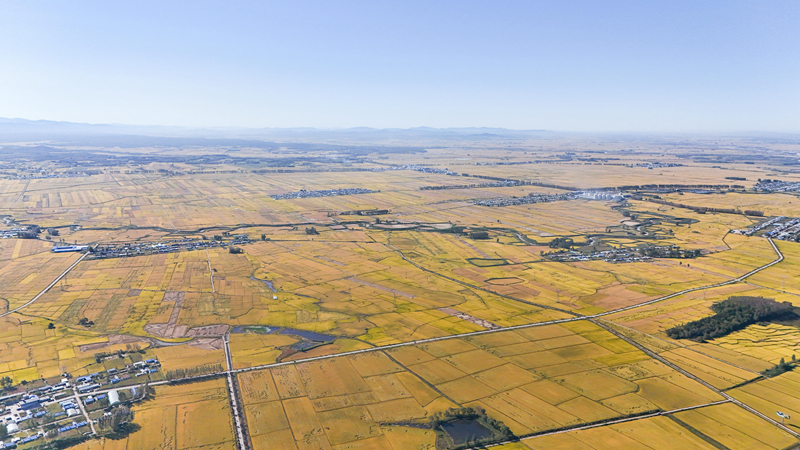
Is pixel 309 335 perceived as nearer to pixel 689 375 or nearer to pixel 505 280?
pixel 505 280

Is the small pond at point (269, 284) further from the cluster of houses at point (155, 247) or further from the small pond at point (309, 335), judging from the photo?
the cluster of houses at point (155, 247)

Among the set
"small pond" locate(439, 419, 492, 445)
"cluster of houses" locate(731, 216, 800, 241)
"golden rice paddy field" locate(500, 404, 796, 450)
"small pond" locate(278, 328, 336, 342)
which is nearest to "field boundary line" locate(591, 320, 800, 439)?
"golden rice paddy field" locate(500, 404, 796, 450)

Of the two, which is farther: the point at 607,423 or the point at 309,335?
the point at 309,335

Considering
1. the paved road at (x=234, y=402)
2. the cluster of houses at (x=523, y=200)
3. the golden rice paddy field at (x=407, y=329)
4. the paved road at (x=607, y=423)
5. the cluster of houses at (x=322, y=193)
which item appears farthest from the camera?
the cluster of houses at (x=322, y=193)

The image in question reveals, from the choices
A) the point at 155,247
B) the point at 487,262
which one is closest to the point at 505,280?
the point at 487,262

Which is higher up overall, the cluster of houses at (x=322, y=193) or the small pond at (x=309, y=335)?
the cluster of houses at (x=322, y=193)

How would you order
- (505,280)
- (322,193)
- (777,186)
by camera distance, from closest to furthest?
(505,280) → (322,193) → (777,186)

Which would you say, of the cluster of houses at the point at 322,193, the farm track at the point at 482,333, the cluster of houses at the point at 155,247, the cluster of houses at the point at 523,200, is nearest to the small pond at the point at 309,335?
the farm track at the point at 482,333

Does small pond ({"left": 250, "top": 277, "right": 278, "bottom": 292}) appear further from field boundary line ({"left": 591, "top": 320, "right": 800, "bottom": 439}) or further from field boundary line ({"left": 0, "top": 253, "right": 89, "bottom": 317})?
field boundary line ({"left": 591, "top": 320, "right": 800, "bottom": 439})

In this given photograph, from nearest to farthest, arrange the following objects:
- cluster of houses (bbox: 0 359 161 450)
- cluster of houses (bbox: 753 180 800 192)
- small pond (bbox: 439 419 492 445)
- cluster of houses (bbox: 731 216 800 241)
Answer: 1. cluster of houses (bbox: 0 359 161 450)
2. small pond (bbox: 439 419 492 445)
3. cluster of houses (bbox: 731 216 800 241)
4. cluster of houses (bbox: 753 180 800 192)

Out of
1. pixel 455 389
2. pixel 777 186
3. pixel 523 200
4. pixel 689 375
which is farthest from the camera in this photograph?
pixel 777 186
